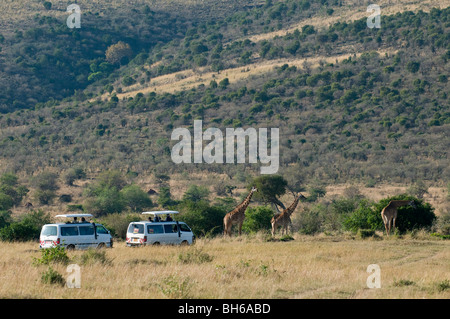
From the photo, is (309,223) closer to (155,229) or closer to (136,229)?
(155,229)

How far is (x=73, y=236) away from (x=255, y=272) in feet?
30.0

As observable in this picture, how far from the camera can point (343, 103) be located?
246 feet

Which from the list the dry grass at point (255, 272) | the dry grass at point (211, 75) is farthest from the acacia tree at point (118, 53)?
the dry grass at point (255, 272)

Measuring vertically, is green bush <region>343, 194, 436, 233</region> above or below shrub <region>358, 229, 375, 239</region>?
above

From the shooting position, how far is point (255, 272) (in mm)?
16203

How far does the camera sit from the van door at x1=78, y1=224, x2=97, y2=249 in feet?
75.5

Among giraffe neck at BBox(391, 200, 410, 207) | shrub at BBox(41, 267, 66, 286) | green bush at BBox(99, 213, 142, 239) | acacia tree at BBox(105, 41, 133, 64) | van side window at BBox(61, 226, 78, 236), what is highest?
acacia tree at BBox(105, 41, 133, 64)

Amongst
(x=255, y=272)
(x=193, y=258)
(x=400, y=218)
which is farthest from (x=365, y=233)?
(x=255, y=272)

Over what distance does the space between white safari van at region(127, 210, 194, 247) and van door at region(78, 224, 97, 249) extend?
1621 millimetres

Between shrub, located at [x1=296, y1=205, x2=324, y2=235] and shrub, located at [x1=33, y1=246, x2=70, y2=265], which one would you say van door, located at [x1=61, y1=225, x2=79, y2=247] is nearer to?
shrub, located at [x1=33, y1=246, x2=70, y2=265]

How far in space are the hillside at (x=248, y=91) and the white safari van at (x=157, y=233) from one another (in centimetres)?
3318

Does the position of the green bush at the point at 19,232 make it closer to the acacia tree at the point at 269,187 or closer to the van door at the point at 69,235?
the van door at the point at 69,235

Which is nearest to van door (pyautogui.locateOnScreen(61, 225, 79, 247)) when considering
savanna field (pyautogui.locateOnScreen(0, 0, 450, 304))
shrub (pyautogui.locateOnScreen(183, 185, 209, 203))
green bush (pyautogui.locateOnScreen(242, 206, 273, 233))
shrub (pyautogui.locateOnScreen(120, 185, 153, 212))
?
savanna field (pyautogui.locateOnScreen(0, 0, 450, 304))

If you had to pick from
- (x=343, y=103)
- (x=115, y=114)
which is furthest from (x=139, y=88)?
(x=343, y=103)
